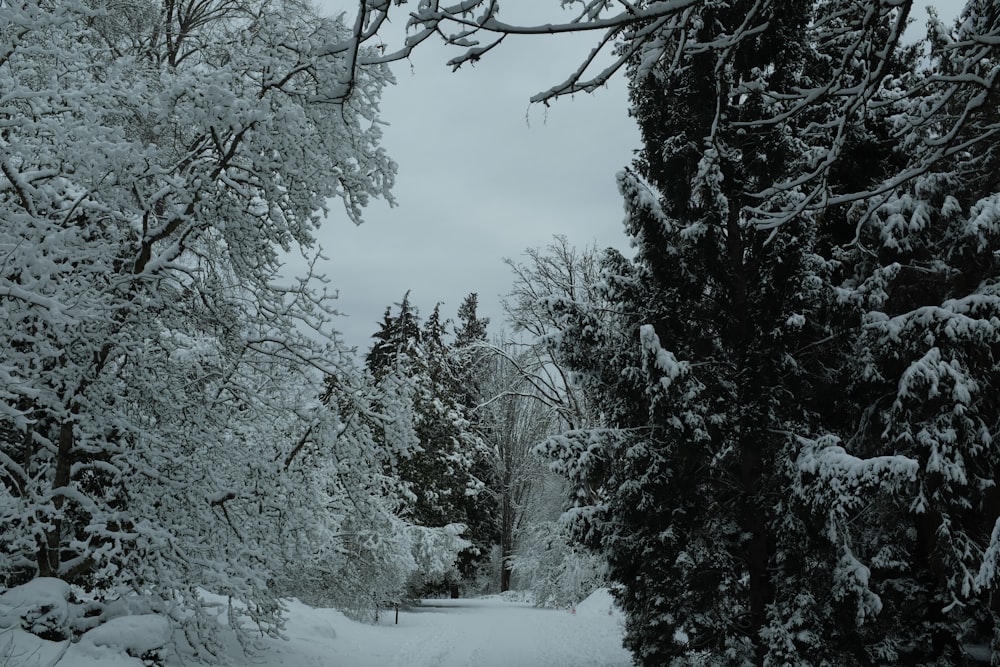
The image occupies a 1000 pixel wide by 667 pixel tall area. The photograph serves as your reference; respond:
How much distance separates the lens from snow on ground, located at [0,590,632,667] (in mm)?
5668

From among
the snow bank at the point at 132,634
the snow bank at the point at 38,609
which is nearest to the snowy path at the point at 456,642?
the snow bank at the point at 132,634

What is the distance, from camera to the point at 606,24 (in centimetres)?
225

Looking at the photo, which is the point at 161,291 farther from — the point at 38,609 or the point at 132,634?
the point at 132,634

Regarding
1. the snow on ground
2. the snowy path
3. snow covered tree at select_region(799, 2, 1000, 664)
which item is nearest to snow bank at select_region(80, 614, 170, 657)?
the snow on ground

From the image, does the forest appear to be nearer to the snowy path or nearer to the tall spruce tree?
the tall spruce tree

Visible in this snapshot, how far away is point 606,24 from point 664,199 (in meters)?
8.07

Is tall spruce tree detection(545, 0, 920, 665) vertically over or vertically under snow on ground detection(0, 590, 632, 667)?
over

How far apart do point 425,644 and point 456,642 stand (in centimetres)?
75

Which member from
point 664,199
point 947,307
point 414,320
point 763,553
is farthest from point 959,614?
point 414,320

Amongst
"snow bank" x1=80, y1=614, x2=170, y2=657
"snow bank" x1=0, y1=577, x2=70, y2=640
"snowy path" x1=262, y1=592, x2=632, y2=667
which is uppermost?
"snow bank" x1=0, y1=577, x2=70, y2=640

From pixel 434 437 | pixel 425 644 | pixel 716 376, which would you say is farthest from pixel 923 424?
pixel 434 437

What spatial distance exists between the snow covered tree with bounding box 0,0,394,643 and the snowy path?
9.53ft

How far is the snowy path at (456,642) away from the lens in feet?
36.6

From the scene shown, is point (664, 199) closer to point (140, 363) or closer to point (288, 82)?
point (288, 82)
